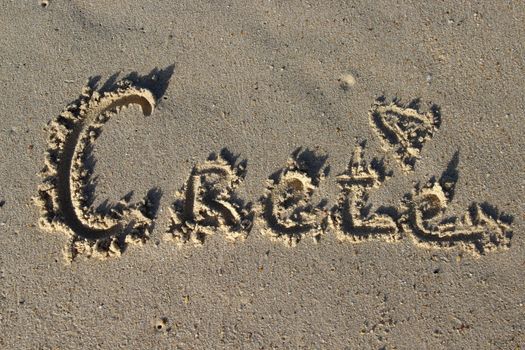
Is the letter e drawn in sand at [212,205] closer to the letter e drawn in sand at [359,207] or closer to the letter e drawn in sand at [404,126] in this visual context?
the letter e drawn in sand at [359,207]

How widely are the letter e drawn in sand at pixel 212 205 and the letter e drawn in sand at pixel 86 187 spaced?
0.22 meters

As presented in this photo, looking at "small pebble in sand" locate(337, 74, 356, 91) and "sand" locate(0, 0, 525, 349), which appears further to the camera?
"small pebble in sand" locate(337, 74, 356, 91)

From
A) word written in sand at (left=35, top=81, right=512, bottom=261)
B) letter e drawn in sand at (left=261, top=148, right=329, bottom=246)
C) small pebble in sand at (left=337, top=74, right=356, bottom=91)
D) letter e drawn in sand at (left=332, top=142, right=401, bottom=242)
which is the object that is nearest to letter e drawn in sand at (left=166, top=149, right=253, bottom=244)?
word written in sand at (left=35, top=81, right=512, bottom=261)

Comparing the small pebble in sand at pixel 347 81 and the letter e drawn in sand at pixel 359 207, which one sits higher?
the small pebble in sand at pixel 347 81

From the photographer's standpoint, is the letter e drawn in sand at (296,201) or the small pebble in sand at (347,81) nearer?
the letter e drawn in sand at (296,201)

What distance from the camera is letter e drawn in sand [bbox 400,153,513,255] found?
3387mm

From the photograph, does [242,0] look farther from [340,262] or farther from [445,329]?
[445,329]

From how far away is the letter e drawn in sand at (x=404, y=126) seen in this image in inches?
137

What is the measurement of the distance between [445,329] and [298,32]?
2484 mm

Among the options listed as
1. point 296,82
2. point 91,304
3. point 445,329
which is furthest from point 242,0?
point 445,329

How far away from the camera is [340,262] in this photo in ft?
11.1

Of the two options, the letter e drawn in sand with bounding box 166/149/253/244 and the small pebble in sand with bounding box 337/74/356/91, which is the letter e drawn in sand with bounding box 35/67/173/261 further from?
the small pebble in sand with bounding box 337/74/356/91

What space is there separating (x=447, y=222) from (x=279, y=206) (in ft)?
4.11

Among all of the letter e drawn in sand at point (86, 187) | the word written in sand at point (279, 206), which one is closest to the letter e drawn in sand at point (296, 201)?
the word written in sand at point (279, 206)
